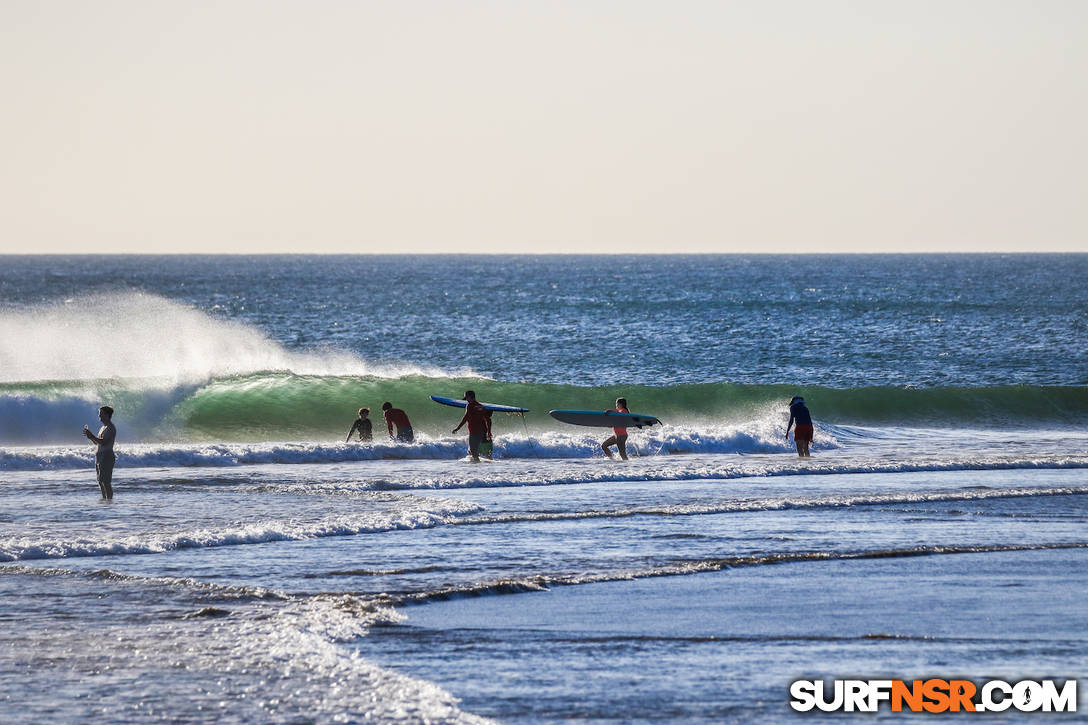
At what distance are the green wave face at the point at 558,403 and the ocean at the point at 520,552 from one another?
5.1 inches

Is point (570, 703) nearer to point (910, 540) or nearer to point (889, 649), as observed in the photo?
point (889, 649)

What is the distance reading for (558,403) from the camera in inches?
1542

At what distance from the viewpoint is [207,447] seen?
25.9 meters

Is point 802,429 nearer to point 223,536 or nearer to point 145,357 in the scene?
point 223,536

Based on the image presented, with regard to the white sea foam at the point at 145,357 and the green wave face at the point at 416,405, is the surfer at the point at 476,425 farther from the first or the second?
the white sea foam at the point at 145,357

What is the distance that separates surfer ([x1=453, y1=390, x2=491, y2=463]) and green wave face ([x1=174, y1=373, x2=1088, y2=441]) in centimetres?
837

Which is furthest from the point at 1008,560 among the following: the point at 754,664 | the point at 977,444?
the point at 977,444

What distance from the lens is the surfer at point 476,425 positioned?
25250 millimetres

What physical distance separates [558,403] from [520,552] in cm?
2481

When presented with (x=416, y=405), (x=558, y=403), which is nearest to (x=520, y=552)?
(x=416, y=405)

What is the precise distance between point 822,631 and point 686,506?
24.6ft

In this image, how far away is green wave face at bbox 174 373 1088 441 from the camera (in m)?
35.6

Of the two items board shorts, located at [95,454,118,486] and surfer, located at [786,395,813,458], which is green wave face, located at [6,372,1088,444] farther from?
board shorts, located at [95,454,118,486]

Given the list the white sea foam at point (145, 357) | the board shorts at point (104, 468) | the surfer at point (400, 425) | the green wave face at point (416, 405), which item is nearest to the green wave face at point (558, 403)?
the green wave face at point (416, 405)
